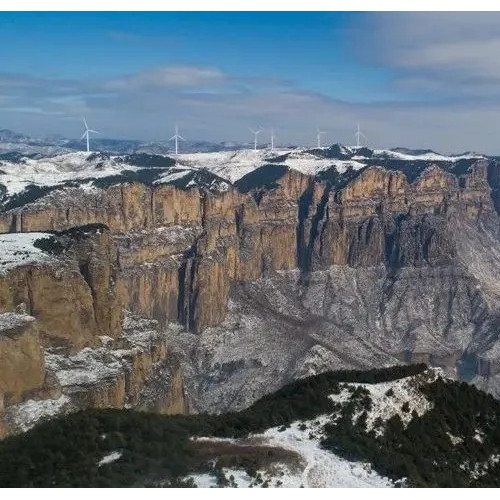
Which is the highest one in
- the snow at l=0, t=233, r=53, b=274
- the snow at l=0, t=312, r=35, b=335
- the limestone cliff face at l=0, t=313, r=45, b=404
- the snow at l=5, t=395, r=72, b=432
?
the snow at l=0, t=233, r=53, b=274

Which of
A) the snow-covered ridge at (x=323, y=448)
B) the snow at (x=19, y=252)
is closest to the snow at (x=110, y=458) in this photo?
the snow-covered ridge at (x=323, y=448)

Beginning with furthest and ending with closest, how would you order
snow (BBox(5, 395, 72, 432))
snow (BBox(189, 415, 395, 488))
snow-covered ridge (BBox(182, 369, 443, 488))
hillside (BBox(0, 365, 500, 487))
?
1. snow (BBox(5, 395, 72, 432))
2. snow-covered ridge (BBox(182, 369, 443, 488))
3. snow (BBox(189, 415, 395, 488))
4. hillside (BBox(0, 365, 500, 487))

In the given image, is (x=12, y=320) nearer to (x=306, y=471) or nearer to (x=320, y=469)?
(x=306, y=471)

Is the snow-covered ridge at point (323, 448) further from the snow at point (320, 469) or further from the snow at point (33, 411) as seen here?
the snow at point (33, 411)

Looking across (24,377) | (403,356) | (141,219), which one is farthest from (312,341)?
(24,377)

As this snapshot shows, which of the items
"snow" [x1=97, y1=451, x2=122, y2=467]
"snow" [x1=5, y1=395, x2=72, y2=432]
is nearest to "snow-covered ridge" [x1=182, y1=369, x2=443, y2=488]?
"snow" [x1=97, y1=451, x2=122, y2=467]

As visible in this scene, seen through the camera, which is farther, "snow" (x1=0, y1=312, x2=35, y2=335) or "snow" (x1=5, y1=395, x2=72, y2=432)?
"snow" (x1=0, y1=312, x2=35, y2=335)

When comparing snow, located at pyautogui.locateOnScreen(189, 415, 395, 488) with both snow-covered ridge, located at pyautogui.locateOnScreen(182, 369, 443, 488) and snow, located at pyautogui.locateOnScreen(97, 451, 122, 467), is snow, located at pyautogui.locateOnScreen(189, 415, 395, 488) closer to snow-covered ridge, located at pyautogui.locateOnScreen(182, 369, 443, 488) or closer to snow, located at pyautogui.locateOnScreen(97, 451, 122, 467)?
snow-covered ridge, located at pyautogui.locateOnScreen(182, 369, 443, 488)
